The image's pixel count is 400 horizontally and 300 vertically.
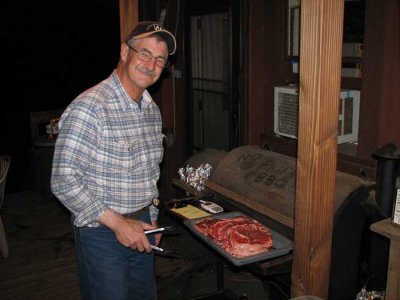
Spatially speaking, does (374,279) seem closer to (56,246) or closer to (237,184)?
(237,184)

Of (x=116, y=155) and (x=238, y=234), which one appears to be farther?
(x=238, y=234)

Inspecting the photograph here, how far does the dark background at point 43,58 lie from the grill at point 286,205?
538 cm

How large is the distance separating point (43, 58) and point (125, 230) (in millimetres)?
6453

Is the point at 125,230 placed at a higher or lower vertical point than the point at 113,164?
lower

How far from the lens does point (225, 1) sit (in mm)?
5266

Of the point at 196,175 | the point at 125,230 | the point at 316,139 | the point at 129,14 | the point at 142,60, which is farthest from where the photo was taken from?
the point at 196,175

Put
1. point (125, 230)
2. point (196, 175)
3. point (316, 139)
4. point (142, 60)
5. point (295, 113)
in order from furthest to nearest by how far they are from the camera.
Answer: point (295, 113) → point (196, 175) → point (142, 60) → point (125, 230) → point (316, 139)

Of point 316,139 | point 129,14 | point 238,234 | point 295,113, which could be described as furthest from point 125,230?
point 295,113

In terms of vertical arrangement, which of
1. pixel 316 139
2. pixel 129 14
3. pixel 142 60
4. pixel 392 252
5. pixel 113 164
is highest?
pixel 129 14

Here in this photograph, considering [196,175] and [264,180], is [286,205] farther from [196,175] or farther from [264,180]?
[196,175]

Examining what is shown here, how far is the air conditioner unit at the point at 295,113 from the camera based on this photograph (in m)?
3.90

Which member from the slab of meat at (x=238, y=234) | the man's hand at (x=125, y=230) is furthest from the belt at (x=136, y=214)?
the slab of meat at (x=238, y=234)

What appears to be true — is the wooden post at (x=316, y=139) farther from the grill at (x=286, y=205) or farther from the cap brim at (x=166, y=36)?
the cap brim at (x=166, y=36)

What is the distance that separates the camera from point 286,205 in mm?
3234
